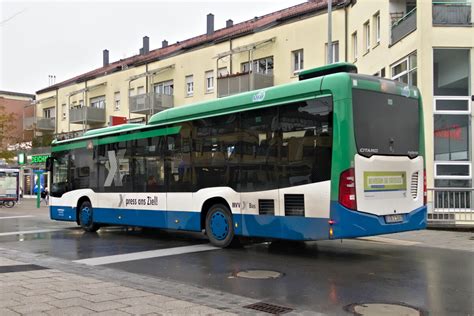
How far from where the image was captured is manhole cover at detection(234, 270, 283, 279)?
27.1 ft

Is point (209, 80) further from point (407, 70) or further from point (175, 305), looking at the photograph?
point (175, 305)

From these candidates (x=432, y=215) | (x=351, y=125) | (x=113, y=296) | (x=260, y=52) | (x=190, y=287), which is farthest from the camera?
(x=260, y=52)

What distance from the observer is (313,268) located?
29.7ft

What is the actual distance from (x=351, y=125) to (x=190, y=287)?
12.6 ft

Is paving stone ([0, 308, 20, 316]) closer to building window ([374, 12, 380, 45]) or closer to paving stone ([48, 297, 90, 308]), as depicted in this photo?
paving stone ([48, 297, 90, 308])

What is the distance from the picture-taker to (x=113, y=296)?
21.5ft

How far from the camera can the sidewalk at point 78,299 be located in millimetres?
5789

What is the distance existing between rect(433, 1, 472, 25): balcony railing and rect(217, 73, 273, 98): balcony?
12311 millimetres

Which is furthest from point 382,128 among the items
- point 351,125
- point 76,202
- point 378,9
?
point 378,9

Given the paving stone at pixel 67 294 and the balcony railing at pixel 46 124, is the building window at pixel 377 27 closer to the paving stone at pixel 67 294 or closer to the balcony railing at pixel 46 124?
the paving stone at pixel 67 294

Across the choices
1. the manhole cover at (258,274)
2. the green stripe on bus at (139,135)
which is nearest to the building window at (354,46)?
the green stripe on bus at (139,135)

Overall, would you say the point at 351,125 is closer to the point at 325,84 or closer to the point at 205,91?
the point at 325,84

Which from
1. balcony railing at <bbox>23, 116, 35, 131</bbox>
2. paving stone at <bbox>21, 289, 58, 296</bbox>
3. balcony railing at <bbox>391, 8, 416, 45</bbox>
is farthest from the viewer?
balcony railing at <bbox>23, 116, 35, 131</bbox>

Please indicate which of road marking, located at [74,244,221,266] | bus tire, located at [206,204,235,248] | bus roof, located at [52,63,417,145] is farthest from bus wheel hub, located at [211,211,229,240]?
bus roof, located at [52,63,417,145]
